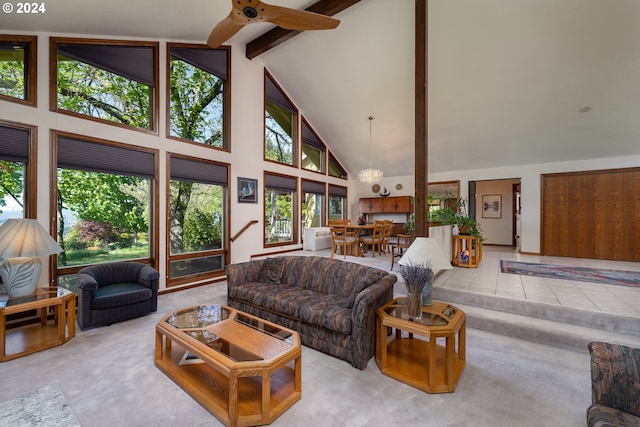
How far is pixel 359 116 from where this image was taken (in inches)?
264

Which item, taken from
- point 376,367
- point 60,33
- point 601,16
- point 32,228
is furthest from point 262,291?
point 601,16

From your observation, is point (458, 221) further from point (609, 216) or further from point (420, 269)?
point (609, 216)

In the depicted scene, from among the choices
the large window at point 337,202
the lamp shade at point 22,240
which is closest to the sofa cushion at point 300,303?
the lamp shade at point 22,240

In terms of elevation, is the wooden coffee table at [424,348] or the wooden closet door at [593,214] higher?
the wooden closet door at [593,214]

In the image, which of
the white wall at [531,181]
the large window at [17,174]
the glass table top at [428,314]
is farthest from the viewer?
the white wall at [531,181]

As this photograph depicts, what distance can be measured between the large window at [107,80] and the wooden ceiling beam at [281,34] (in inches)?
73.8

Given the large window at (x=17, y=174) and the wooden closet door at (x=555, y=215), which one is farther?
the wooden closet door at (x=555, y=215)

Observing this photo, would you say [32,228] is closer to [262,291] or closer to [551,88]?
[262,291]

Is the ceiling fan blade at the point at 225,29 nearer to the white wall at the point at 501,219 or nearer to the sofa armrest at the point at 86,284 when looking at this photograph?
the sofa armrest at the point at 86,284

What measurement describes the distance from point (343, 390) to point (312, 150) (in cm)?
673

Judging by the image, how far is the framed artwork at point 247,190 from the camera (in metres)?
A: 5.56

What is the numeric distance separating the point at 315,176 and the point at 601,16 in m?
5.96

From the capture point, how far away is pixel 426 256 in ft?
8.05

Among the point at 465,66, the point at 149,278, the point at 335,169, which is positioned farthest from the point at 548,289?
the point at 335,169
